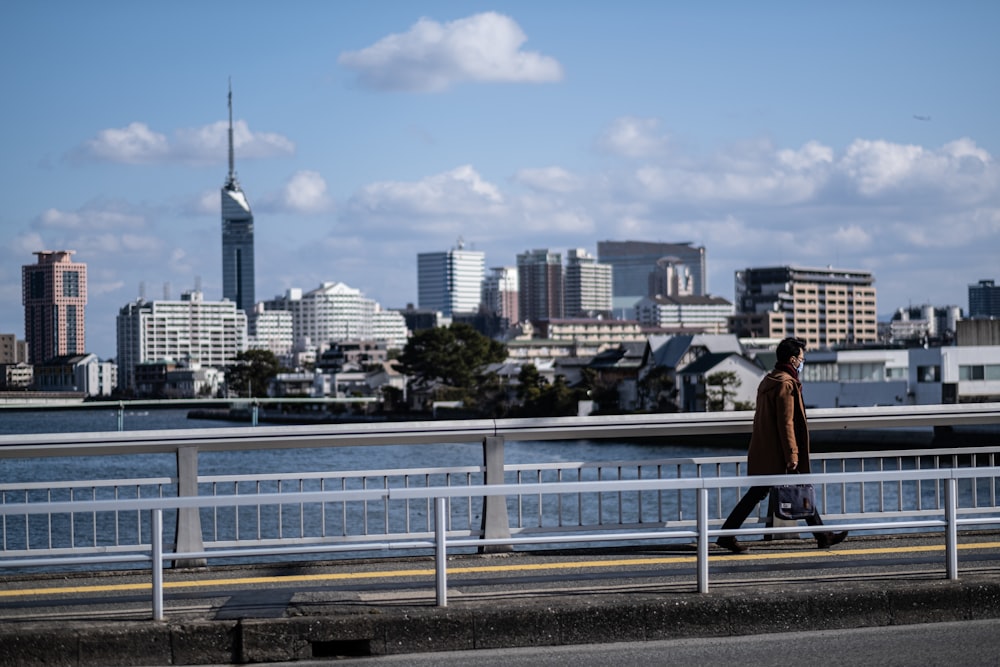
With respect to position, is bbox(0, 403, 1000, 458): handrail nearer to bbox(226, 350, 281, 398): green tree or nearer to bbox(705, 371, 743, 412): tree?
bbox(705, 371, 743, 412): tree

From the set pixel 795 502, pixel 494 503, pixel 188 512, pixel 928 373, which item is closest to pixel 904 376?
pixel 928 373

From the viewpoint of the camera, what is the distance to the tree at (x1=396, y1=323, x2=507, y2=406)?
5261 inches

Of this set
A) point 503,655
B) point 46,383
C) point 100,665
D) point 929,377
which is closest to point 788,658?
point 503,655

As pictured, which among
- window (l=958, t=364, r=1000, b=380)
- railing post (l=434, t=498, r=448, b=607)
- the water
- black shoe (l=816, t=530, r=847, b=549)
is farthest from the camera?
window (l=958, t=364, r=1000, b=380)

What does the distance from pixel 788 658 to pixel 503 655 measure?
1.62 m

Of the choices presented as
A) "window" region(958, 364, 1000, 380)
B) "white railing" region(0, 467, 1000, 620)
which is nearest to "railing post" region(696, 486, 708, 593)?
"white railing" region(0, 467, 1000, 620)

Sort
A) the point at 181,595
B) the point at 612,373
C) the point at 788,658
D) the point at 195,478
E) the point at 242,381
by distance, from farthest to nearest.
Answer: the point at 242,381, the point at 612,373, the point at 195,478, the point at 181,595, the point at 788,658

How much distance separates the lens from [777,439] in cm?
1028

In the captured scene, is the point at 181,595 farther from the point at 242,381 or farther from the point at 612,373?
the point at 242,381

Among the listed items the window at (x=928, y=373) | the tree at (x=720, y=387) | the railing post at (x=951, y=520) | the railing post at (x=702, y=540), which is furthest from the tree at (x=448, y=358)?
the railing post at (x=702, y=540)

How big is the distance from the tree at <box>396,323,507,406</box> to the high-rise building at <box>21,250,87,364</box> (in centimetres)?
3455

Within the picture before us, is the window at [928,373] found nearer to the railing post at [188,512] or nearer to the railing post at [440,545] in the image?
the railing post at [188,512]

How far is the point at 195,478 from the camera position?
995 cm

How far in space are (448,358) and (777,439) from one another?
405 ft
